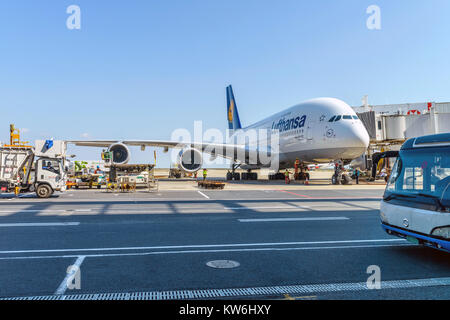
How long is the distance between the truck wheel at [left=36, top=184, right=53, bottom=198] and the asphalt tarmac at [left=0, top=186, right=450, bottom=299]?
5951 mm

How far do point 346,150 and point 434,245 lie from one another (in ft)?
55.7

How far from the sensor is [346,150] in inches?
835

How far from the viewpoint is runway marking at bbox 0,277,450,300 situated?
3.80 m

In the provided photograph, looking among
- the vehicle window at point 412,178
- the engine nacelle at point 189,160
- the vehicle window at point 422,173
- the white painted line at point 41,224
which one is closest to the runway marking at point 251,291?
the vehicle window at point 422,173

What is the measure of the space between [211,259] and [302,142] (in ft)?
62.5

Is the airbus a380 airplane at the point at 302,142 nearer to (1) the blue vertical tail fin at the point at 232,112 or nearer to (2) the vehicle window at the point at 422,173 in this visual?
(1) the blue vertical tail fin at the point at 232,112

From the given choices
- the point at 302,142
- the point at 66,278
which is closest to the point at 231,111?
the point at 302,142

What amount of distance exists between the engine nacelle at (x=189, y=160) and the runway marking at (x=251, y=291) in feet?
67.9

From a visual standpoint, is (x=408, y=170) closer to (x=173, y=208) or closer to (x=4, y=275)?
(x=4, y=275)

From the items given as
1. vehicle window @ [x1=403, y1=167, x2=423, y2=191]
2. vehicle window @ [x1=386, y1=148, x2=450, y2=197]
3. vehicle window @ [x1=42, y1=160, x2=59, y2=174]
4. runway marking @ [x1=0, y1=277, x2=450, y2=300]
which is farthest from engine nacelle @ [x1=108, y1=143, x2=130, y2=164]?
runway marking @ [x1=0, y1=277, x2=450, y2=300]

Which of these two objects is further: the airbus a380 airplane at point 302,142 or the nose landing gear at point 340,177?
the nose landing gear at point 340,177

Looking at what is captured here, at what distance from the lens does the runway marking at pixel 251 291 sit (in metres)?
3.80

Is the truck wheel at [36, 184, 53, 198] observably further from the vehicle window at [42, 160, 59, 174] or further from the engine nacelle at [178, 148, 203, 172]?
the engine nacelle at [178, 148, 203, 172]
